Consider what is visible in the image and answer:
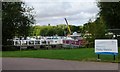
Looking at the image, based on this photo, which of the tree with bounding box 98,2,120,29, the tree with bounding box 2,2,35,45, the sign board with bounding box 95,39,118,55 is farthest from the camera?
the tree with bounding box 2,2,35,45

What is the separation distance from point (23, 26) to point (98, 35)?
1235cm

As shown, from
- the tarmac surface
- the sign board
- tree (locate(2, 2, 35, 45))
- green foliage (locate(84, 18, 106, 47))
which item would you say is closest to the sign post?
the sign board

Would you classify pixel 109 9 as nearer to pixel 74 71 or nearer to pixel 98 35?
pixel 74 71

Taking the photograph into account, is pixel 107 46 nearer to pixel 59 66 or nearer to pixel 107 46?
pixel 107 46

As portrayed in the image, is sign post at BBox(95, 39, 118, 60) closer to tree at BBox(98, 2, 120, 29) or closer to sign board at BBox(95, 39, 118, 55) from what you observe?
sign board at BBox(95, 39, 118, 55)

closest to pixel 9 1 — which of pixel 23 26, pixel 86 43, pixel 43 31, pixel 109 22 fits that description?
pixel 23 26

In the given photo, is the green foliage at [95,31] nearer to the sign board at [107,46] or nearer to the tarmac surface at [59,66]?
the sign board at [107,46]

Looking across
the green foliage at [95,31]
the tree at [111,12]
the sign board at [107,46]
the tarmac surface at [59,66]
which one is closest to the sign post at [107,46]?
the sign board at [107,46]

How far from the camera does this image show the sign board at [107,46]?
70.1ft

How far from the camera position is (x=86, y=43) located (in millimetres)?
51312

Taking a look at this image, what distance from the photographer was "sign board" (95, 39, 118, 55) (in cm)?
2138

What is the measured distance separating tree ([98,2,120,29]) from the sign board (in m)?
5.62

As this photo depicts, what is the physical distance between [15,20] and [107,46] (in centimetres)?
2604

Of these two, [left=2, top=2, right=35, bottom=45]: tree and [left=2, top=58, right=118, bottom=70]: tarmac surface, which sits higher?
[left=2, top=2, right=35, bottom=45]: tree
